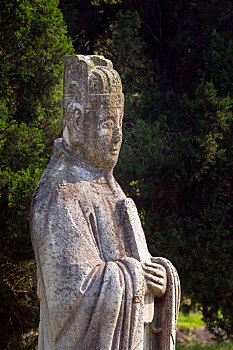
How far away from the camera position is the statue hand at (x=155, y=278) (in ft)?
15.8

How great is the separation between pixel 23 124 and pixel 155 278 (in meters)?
4.40

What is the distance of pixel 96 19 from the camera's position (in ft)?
38.8

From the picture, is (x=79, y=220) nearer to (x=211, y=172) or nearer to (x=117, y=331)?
→ (x=117, y=331)

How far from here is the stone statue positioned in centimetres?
456

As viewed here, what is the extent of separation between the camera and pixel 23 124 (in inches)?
344

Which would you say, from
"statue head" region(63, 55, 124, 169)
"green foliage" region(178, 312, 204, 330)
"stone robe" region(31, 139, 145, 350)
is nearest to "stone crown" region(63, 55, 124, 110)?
"statue head" region(63, 55, 124, 169)

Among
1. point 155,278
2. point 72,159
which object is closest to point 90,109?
point 72,159

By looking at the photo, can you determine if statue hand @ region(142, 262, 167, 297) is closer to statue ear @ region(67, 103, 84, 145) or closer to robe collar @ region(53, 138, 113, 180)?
robe collar @ region(53, 138, 113, 180)

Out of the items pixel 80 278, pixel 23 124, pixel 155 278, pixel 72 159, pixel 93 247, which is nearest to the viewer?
pixel 80 278

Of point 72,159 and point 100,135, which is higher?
point 100,135

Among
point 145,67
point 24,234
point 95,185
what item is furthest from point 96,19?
point 95,185

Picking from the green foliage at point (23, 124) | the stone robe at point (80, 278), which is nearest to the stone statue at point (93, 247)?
the stone robe at point (80, 278)

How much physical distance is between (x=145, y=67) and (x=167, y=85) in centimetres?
54

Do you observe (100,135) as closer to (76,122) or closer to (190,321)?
(76,122)
